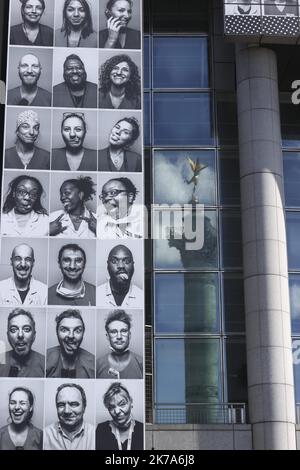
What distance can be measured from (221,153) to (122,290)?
23.7 feet

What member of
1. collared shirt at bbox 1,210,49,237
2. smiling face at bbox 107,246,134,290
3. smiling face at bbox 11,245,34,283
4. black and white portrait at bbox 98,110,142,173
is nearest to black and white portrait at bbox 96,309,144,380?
smiling face at bbox 107,246,134,290

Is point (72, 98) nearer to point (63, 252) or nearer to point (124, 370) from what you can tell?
point (63, 252)

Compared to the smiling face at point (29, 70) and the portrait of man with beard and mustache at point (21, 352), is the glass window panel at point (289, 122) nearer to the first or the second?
the smiling face at point (29, 70)

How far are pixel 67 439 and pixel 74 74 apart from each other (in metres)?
13.7

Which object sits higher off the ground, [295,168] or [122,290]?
[295,168]

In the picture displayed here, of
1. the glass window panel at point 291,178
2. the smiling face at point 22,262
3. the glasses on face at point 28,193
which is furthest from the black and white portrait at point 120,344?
the glass window panel at point 291,178

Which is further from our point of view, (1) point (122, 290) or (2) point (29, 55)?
(2) point (29, 55)

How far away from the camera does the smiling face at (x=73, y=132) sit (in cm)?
3484

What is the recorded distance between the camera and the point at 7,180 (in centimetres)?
3422

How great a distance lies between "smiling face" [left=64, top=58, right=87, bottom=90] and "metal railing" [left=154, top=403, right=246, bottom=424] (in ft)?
40.8

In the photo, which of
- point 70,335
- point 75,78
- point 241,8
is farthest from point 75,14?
point 70,335

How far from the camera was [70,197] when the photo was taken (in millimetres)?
34188
